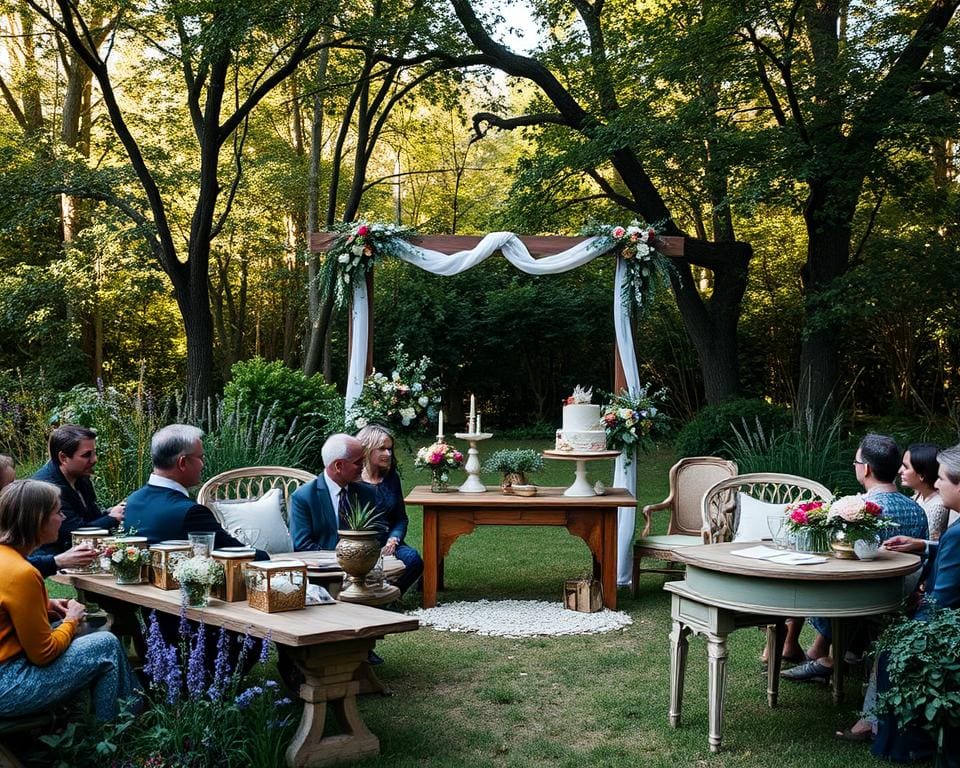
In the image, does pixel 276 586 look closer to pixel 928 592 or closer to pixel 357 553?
pixel 357 553

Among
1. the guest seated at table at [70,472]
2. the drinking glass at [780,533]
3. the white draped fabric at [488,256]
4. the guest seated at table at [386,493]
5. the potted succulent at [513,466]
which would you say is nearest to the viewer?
the drinking glass at [780,533]

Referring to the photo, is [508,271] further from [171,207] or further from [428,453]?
[428,453]

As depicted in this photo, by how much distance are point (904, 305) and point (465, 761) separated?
8.09m

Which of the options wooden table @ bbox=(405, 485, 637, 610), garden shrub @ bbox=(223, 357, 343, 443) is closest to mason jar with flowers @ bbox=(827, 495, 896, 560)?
wooden table @ bbox=(405, 485, 637, 610)

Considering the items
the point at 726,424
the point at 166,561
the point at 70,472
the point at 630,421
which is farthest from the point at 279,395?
the point at 166,561

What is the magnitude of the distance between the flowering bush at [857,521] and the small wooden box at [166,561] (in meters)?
2.81

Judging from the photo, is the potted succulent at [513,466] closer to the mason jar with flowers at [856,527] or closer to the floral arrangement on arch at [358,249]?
the floral arrangement on arch at [358,249]

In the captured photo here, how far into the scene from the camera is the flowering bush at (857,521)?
4.02 meters

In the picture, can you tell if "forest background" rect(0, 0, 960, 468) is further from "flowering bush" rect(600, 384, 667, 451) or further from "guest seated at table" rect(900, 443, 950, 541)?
"guest seated at table" rect(900, 443, 950, 541)

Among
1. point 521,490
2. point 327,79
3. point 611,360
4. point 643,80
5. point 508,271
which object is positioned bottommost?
point 521,490

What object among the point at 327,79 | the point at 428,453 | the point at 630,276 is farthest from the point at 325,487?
the point at 327,79

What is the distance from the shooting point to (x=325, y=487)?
549 cm

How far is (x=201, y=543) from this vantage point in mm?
3795

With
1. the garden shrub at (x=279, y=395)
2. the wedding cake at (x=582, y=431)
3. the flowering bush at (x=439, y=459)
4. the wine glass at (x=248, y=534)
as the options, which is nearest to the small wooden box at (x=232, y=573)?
the wine glass at (x=248, y=534)
